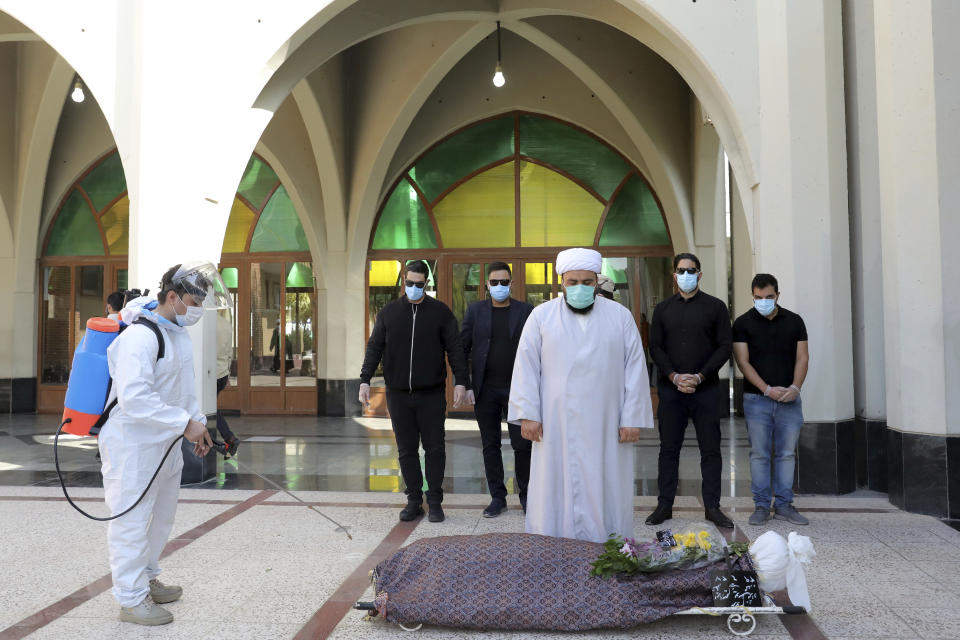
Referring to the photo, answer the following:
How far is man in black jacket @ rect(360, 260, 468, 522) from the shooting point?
16.9 ft

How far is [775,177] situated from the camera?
20.2ft

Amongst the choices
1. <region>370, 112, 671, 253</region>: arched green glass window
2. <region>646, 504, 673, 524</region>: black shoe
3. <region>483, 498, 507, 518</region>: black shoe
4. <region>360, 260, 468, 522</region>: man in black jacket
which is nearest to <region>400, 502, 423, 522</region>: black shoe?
<region>360, 260, 468, 522</region>: man in black jacket

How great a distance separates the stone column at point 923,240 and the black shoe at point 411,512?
339 cm

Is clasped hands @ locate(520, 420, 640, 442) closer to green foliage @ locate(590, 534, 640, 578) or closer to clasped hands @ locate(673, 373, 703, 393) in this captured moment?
green foliage @ locate(590, 534, 640, 578)

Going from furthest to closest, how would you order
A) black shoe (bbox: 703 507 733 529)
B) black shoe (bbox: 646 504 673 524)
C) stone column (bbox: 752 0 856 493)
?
stone column (bbox: 752 0 856 493)
black shoe (bbox: 646 504 673 524)
black shoe (bbox: 703 507 733 529)

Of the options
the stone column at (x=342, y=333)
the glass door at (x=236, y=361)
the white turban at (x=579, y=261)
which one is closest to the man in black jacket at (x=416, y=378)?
the white turban at (x=579, y=261)

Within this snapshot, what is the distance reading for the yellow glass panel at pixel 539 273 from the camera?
1202cm

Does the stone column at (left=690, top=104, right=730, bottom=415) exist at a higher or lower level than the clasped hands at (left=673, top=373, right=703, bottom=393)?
higher

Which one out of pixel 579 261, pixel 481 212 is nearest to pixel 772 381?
pixel 579 261

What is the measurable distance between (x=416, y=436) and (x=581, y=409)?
1.70m

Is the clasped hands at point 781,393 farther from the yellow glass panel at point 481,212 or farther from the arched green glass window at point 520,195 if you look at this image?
the yellow glass panel at point 481,212

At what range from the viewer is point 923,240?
519 cm

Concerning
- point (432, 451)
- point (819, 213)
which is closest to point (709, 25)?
point (819, 213)

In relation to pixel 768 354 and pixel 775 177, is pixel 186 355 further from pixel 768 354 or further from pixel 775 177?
pixel 775 177
